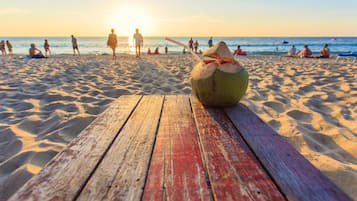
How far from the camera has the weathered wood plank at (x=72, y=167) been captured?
0.77 m

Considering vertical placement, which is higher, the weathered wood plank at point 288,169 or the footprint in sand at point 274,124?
the weathered wood plank at point 288,169

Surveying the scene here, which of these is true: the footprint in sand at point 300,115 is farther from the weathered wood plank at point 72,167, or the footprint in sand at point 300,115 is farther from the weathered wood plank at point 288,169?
the weathered wood plank at point 72,167

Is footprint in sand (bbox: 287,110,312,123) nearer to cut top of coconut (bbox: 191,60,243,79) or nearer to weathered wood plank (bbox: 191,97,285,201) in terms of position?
cut top of coconut (bbox: 191,60,243,79)

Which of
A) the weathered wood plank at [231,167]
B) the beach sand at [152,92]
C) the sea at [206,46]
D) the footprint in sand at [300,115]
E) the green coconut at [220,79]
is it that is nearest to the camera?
the weathered wood plank at [231,167]

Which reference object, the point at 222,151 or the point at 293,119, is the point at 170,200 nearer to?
the point at 222,151

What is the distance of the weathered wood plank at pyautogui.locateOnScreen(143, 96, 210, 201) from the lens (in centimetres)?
76

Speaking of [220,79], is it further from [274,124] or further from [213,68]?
[274,124]

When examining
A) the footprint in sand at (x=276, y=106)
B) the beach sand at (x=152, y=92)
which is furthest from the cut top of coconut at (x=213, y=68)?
the footprint in sand at (x=276, y=106)

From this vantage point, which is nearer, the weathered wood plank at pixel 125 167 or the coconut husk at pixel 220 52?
the weathered wood plank at pixel 125 167

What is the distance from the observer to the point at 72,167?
926 mm

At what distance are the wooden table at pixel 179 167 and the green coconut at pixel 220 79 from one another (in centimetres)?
29

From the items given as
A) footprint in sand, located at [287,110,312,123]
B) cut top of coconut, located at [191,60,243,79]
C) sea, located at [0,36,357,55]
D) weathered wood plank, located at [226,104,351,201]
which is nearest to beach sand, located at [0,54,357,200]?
footprint in sand, located at [287,110,312,123]

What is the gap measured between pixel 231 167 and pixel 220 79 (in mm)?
809

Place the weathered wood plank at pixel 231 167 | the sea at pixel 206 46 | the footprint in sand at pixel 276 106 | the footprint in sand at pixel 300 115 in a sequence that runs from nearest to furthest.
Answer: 1. the weathered wood plank at pixel 231 167
2. the footprint in sand at pixel 300 115
3. the footprint in sand at pixel 276 106
4. the sea at pixel 206 46
